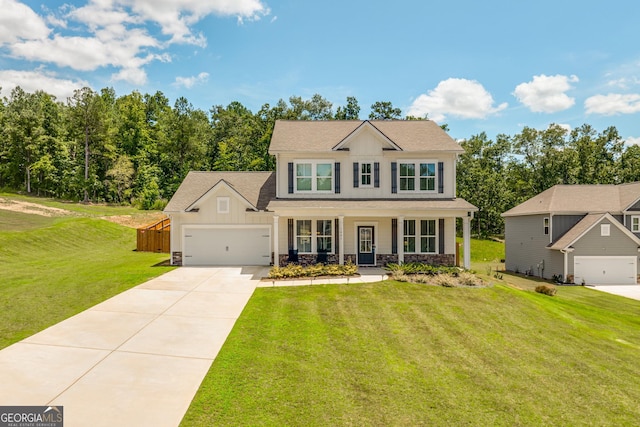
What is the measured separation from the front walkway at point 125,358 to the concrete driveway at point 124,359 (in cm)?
1

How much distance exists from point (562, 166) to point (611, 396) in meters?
45.3

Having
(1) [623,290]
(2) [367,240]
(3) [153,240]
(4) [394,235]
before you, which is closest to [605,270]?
(1) [623,290]

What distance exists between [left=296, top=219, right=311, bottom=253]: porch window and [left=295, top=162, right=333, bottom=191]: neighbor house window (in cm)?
190

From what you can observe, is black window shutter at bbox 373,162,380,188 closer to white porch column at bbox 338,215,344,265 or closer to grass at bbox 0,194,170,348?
white porch column at bbox 338,215,344,265

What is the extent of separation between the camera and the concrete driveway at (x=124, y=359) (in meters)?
5.84

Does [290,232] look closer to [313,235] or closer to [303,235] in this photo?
[303,235]

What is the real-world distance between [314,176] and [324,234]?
10.6 feet

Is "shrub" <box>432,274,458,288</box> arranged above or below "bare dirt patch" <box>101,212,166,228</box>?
below

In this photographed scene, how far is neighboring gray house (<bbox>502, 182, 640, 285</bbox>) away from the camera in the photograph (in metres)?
21.7

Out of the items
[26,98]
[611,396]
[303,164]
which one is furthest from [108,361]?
[26,98]

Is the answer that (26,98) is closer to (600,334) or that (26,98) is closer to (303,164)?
(303,164)

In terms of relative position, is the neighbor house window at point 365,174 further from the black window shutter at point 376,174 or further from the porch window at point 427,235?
the porch window at point 427,235

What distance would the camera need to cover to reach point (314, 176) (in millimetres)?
19031

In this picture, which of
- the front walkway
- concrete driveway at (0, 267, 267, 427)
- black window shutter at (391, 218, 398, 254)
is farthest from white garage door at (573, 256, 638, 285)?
concrete driveway at (0, 267, 267, 427)
